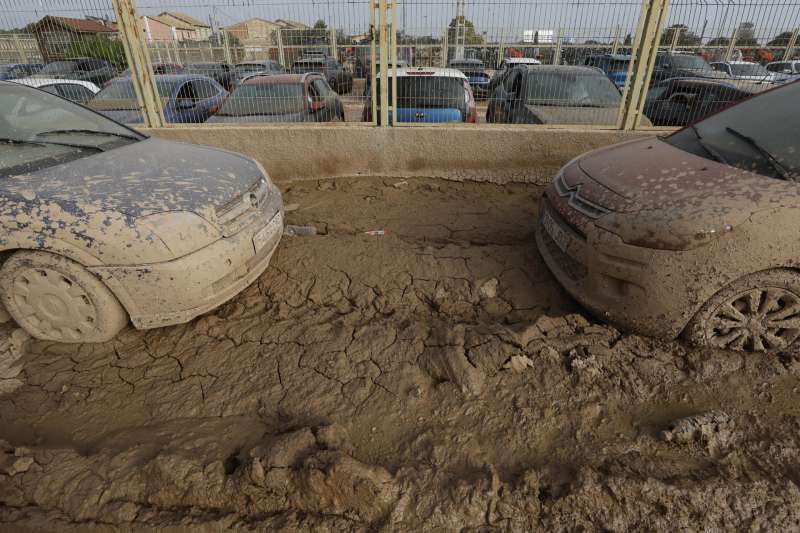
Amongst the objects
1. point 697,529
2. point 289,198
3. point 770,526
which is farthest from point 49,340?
point 770,526

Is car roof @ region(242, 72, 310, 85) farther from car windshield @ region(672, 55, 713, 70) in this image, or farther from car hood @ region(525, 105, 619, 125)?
car windshield @ region(672, 55, 713, 70)

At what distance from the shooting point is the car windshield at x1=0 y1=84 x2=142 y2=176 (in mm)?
2914

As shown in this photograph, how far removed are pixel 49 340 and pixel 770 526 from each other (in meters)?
4.07

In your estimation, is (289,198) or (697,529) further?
(289,198)

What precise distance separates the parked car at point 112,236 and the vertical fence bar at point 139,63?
8.44 ft

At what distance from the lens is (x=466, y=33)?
237 inches

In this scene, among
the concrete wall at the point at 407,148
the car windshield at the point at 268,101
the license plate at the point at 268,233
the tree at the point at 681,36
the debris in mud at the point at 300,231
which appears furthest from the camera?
the car windshield at the point at 268,101

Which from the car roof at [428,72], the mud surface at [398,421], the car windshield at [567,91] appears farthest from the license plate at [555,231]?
the car roof at [428,72]

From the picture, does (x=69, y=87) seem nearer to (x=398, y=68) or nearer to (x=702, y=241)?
(x=398, y=68)

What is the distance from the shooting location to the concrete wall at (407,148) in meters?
5.59

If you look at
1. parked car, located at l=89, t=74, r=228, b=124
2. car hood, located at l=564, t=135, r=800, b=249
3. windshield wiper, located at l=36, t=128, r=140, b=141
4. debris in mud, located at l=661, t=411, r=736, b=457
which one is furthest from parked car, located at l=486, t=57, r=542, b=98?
debris in mud, located at l=661, t=411, r=736, b=457

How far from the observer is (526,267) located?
11.7ft

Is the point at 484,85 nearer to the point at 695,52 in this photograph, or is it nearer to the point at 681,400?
the point at 695,52

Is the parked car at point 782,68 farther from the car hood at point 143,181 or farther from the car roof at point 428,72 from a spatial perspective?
the car hood at point 143,181
